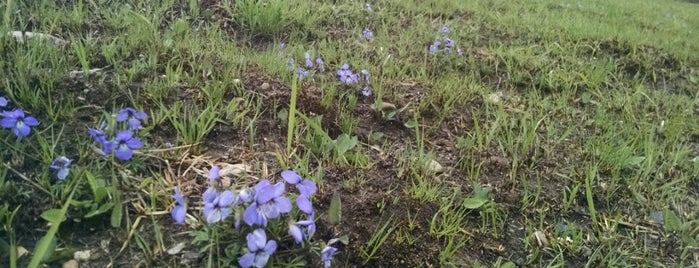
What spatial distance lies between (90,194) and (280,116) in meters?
0.80

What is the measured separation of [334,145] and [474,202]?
0.55 m

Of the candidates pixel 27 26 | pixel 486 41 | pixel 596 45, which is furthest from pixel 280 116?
pixel 596 45

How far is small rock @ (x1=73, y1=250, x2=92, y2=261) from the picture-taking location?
1458 millimetres

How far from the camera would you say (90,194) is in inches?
62.4

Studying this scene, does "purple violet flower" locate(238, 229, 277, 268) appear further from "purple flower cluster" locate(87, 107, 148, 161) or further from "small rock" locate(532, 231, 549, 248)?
"small rock" locate(532, 231, 549, 248)

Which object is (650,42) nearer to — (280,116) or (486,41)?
(486,41)

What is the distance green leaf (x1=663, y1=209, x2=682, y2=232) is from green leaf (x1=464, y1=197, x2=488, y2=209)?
2.27 ft

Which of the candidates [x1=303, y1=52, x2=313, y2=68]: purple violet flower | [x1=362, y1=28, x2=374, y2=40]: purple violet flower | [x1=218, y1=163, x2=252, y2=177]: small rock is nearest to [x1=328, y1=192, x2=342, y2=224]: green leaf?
[x1=218, y1=163, x2=252, y2=177]: small rock

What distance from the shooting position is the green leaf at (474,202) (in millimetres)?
1907

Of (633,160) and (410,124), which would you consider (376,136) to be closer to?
(410,124)

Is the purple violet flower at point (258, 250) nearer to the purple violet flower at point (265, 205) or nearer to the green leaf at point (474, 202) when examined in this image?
the purple violet flower at point (265, 205)

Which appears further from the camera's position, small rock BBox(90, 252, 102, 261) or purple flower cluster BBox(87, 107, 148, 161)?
purple flower cluster BBox(87, 107, 148, 161)

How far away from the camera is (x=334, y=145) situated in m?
2.03

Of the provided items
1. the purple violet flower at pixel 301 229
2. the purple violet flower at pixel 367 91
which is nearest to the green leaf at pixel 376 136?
the purple violet flower at pixel 367 91
